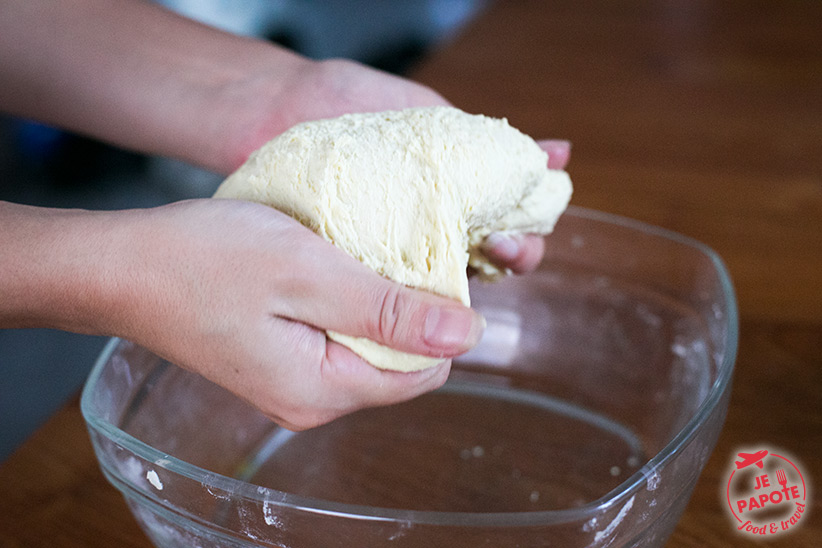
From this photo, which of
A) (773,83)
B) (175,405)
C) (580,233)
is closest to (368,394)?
(175,405)

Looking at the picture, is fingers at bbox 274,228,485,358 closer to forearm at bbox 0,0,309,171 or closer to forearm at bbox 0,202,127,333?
forearm at bbox 0,202,127,333

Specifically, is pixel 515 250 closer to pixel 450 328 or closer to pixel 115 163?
pixel 450 328

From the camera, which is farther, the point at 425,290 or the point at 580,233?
the point at 580,233

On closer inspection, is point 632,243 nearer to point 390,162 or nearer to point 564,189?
point 564,189

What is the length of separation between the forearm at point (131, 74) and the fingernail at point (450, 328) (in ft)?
1.32

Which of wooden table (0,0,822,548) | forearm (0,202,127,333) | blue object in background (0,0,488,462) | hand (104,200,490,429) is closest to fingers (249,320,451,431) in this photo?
hand (104,200,490,429)

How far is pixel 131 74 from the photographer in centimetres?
75

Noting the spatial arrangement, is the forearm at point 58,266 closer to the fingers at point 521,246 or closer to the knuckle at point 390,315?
the knuckle at point 390,315

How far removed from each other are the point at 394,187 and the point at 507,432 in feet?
0.96

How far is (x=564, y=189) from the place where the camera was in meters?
0.67

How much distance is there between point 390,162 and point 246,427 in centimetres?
32

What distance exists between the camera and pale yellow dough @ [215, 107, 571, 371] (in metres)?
0.53

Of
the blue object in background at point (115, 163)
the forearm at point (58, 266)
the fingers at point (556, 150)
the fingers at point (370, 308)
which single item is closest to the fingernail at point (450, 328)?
the fingers at point (370, 308)

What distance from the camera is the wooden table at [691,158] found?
0.63 metres
